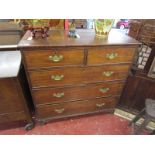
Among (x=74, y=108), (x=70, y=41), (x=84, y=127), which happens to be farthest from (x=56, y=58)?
(x=84, y=127)

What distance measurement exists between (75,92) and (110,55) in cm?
53

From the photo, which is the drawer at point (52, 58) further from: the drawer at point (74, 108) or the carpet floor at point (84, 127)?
the carpet floor at point (84, 127)

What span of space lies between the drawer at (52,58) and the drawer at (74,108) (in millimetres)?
549

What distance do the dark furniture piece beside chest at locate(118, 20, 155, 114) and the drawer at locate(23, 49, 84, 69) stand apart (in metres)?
0.76

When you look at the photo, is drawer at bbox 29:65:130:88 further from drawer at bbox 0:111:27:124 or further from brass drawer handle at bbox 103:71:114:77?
drawer at bbox 0:111:27:124

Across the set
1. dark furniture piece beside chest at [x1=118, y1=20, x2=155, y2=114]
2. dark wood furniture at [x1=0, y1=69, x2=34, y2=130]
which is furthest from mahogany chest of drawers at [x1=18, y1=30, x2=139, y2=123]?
dark furniture piece beside chest at [x1=118, y1=20, x2=155, y2=114]

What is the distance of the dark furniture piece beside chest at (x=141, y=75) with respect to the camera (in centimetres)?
138

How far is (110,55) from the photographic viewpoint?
4.01 ft

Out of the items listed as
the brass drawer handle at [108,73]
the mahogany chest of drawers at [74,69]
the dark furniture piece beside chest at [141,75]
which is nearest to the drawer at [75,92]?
the mahogany chest of drawers at [74,69]

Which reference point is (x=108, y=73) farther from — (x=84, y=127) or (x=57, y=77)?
(x=84, y=127)
